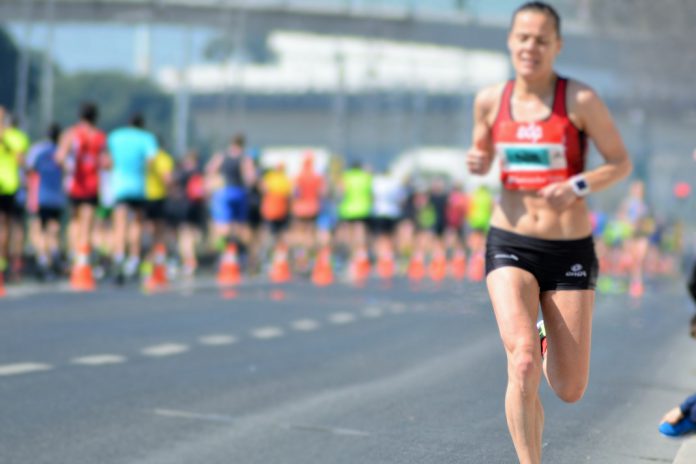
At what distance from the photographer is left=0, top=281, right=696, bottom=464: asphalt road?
7699mm

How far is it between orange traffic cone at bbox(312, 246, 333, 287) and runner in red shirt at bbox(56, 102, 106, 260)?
19.8ft

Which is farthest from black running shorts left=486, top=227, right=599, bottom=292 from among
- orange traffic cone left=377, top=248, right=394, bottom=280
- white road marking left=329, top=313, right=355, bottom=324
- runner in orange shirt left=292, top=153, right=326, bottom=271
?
orange traffic cone left=377, top=248, right=394, bottom=280

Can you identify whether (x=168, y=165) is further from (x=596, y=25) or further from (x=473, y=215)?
(x=596, y=25)

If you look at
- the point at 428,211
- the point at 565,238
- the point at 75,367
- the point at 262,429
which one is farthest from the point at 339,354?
the point at 428,211

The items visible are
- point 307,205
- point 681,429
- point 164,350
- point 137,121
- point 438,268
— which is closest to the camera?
point 681,429

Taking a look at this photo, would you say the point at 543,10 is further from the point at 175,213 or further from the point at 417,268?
the point at 417,268

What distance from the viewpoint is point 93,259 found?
2292 cm

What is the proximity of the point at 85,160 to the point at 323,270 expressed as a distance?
772 cm

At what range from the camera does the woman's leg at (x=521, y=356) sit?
6297 mm

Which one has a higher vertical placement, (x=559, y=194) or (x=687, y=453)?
(x=559, y=194)

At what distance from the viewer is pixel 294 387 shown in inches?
416

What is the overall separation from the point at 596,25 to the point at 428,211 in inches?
573

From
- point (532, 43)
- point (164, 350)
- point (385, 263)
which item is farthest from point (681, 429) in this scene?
point (385, 263)

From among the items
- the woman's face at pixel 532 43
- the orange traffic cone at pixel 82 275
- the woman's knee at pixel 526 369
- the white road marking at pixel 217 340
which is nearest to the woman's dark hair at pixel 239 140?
the orange traffic cone at pixel 82 275
